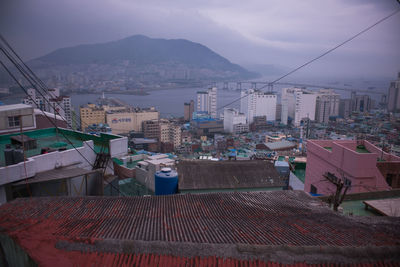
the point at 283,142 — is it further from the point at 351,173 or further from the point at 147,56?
the point at 147,56

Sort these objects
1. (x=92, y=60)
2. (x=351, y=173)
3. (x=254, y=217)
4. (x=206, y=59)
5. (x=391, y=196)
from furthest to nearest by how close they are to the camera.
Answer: (x=206, y=59) < (x=92, y=60) < (x=351, y=173) < (x=391, y=196) < (x=254, y=217)

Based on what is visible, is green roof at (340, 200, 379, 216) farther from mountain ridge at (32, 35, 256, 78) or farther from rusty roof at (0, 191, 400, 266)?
mountain ridge at (32, 35, 256, 78)

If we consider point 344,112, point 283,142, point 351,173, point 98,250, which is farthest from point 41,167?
point 344,112

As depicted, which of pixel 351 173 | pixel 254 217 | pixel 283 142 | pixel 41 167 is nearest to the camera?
pixel 254 217

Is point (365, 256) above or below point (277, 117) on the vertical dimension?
above

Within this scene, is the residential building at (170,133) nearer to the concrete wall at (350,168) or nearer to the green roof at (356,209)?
the concrete wall at (350,168)

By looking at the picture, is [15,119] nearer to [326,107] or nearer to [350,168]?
[350,168]
